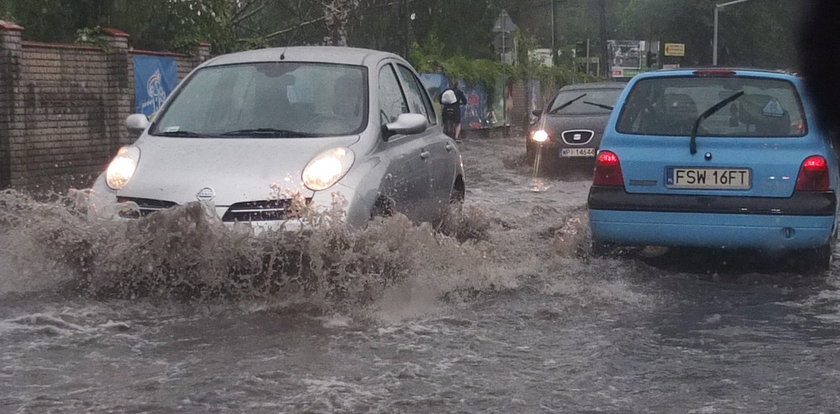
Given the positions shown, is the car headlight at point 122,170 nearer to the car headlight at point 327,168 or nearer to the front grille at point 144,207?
the front grille at point 144,207

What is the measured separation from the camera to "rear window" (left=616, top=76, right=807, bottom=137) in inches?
312

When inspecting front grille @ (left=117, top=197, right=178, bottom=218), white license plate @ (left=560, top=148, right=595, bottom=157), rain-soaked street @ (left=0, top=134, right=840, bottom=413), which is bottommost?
rain-soaked street @ (left=0, top=134, right=840, bottom=413)

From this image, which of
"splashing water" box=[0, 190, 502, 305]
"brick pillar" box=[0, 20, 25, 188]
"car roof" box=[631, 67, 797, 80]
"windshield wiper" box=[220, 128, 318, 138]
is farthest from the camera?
"brick pillar" box=[0, 20, 25, 188]

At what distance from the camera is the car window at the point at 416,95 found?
8727mm

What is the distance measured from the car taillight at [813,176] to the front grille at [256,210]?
330cm

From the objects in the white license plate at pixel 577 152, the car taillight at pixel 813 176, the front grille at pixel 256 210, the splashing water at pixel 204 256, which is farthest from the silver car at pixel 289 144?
the white license plate at pixel 577 152

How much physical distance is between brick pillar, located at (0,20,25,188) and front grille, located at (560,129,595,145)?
7756 mm

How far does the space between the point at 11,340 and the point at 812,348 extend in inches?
149

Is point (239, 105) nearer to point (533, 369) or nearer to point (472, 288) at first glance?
point (472, 288)

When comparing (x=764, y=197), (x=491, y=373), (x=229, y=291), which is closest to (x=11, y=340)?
(x=229, y=291)

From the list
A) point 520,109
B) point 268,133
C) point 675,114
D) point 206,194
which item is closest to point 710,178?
point 675,114

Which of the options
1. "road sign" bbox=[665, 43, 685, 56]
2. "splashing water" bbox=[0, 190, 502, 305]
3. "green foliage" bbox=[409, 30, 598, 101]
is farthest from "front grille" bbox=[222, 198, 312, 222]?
"road sign" bbox=[665, 43, 685, 56]

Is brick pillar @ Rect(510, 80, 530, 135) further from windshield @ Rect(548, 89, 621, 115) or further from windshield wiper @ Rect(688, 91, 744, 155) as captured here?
windshield wiper @ Rect(688, 91, 744, 155)

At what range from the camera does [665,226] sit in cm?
779
